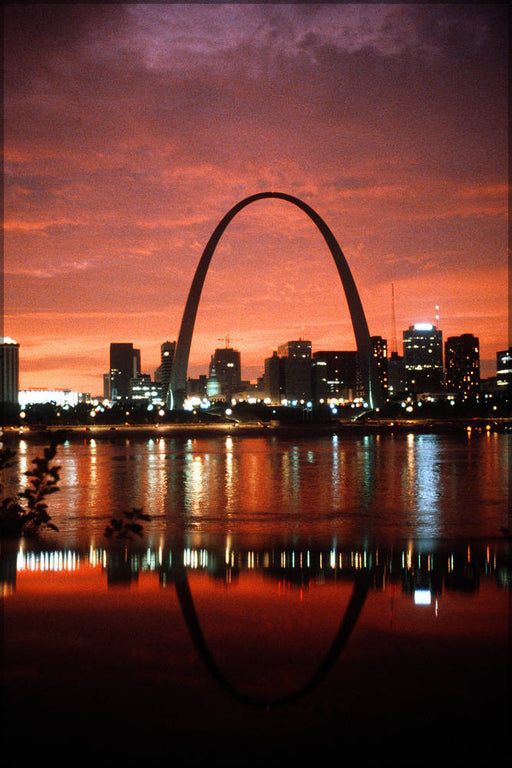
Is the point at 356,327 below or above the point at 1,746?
above

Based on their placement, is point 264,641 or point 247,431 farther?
point 247,431

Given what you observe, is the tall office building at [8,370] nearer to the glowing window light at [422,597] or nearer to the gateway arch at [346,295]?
the gateway arch at [346,295]

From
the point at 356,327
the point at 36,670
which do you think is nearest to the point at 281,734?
the point at 36,670

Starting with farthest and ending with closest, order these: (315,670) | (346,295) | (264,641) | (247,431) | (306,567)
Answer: (346,295), (247,431), (306,567), (264,641), (315,670)

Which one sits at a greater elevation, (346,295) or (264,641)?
(346,295)

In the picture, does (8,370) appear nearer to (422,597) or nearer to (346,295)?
(346,295)

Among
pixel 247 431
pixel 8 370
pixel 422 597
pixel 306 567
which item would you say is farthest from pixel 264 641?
pixel 8 370

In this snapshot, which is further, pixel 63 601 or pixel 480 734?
pixel 63 601

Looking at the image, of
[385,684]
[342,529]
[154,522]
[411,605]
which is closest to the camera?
[385,684]

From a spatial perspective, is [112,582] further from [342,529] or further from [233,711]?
[342,529]
